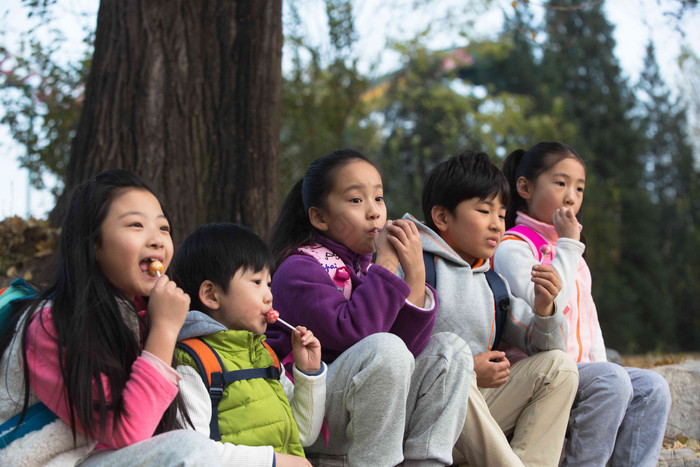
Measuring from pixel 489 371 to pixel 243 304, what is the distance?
0.94 m

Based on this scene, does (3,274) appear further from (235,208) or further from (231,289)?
(231,289)

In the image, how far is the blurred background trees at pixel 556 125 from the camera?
9.18m

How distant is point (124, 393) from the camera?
5.94ft

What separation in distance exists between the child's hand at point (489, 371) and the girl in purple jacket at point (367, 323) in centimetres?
20

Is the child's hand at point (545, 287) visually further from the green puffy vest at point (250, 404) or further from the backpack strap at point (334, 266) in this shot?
the green puffy vest at point (250, 404)

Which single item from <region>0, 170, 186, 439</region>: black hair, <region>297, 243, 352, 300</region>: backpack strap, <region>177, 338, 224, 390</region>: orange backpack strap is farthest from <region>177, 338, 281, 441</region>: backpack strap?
<region>297, 243, 352, 300</region>: backpack strap

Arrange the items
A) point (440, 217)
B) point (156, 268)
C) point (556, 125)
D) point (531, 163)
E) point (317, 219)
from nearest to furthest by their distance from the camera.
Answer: point (156, 268), point (317, 219), point (440, 217), point (531, 163), point (556, 125)

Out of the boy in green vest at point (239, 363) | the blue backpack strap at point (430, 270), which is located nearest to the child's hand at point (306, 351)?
the boy in green vest at point (239, 363)

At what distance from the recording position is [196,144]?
402 centimetres

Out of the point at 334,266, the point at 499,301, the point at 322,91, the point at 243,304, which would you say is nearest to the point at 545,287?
the point at 499,301

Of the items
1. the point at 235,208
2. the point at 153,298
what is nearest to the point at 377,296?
the point at 153,298

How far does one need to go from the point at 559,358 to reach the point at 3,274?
3.35 m

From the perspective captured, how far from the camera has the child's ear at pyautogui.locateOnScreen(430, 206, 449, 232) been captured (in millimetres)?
3016

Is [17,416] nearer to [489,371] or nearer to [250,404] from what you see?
[250,404]
